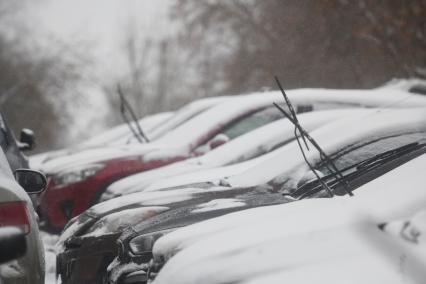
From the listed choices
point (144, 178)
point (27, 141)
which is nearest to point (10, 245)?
point (144, 178)

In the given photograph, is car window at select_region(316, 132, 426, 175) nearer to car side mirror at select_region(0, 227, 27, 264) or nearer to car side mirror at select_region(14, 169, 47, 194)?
car side mirror at select_region(14, 169, 47, 194)

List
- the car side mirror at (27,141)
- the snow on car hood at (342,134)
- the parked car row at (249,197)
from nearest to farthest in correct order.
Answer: the parked car row at (249,197) → the snow on car hood at (342,134) → the car side mirror at (27,141)

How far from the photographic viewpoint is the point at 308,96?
23.5ft

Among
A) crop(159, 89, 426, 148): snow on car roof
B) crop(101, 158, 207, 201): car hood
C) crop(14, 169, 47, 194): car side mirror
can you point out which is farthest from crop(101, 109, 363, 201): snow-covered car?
crop(14, 169, 47, 194): car side mirror

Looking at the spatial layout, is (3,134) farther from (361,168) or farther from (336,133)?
(361,168)

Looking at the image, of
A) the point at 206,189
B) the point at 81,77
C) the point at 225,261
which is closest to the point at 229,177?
the point at 206,189

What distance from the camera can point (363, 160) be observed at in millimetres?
3957

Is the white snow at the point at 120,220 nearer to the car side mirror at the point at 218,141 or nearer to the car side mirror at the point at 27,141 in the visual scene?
the car side mirror at the point at 218,141

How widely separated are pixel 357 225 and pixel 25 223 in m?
1.52

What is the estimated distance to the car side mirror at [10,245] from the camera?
203 centimetres

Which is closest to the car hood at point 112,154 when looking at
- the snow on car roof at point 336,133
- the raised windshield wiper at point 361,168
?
the snow on car roof at point 336,133

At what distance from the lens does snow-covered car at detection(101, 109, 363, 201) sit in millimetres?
5879

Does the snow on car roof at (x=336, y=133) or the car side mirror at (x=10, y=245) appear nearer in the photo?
the car side mirror at (x=10, y=245)

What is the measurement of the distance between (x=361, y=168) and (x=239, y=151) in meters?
2.26
